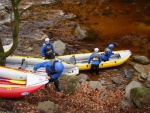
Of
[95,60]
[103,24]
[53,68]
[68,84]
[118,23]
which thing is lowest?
[118,23]

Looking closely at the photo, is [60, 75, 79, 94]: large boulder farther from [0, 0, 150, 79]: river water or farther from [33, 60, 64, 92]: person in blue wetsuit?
[0, 0, 150, 79]: river water

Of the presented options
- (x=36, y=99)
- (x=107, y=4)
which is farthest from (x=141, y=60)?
(x=107, y=4)

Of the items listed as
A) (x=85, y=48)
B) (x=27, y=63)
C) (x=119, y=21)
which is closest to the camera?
(x=27, y=63)

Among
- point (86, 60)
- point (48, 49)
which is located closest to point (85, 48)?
point (86, 60)

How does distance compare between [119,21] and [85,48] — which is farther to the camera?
[119,21]

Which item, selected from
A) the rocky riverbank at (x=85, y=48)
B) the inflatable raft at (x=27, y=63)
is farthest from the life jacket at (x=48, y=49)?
the rocky riverbank at (x=85, y=48)

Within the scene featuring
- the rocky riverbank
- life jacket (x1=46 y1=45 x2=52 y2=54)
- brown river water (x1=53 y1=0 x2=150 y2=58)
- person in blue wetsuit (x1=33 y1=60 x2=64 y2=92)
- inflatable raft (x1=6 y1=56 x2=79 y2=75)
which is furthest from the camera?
brown river water (x1=53 y1=0 x2=150 y2=58)

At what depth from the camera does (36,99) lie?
970cm

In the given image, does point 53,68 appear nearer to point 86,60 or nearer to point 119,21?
point 86,60

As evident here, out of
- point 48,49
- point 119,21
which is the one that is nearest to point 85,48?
point 48,49

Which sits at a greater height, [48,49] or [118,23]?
[48,49]

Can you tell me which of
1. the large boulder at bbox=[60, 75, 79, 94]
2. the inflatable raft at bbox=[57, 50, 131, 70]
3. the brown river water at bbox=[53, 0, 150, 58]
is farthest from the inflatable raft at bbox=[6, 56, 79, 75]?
the brown river water at bbox=[53, 0, 150, 58]

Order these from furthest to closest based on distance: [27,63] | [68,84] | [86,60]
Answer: [86,60], [27,63], [68,84]

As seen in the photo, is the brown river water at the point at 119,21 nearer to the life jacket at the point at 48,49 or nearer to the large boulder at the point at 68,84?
the life jacket at the point at 48,49
